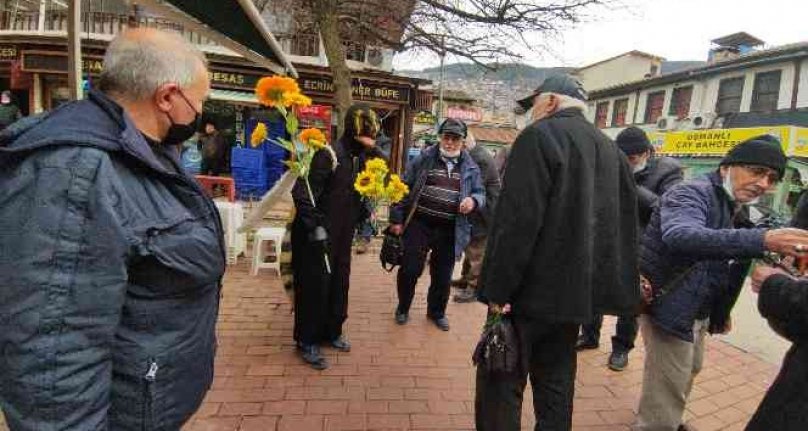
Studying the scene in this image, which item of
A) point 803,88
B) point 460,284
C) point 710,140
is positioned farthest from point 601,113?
point 460,284

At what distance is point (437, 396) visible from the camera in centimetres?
326

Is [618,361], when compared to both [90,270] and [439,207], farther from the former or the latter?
[90,270]

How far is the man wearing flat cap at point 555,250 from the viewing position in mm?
2131

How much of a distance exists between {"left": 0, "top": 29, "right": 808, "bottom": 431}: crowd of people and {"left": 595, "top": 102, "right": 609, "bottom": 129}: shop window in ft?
99.4

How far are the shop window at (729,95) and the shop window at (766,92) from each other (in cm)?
71

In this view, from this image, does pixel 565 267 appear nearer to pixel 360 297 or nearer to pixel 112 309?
pixel 112 309

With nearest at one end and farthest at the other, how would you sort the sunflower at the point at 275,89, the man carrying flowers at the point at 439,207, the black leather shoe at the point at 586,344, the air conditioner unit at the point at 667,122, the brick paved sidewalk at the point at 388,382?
the sunflower at the point at 275,89 → the brick paved sidewalk at the point at 388,382 → the black leather shoe at the point at 586,344 → the man carrying flowers at the point at 439,207 → the air conditioner unit at the point at 667,122

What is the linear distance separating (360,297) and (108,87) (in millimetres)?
4174

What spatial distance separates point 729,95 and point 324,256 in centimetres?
2539

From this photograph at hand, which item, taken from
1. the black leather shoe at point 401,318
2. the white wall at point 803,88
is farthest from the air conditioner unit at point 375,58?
the white wall at point 803,88

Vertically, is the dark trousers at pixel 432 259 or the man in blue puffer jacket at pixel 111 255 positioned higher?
the man in blue puffer jacket at pixel 111 255

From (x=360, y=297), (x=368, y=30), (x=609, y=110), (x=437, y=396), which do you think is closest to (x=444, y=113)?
(x=609, y=110)

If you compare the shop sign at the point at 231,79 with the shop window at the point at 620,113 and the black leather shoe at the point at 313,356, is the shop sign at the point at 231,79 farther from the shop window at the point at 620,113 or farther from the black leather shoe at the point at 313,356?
the shop window at the point at 620,113

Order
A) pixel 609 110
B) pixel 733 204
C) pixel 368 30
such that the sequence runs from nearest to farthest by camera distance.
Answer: pixel 733 204
pixel 368 30
pixel 609 110
